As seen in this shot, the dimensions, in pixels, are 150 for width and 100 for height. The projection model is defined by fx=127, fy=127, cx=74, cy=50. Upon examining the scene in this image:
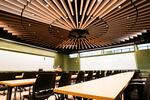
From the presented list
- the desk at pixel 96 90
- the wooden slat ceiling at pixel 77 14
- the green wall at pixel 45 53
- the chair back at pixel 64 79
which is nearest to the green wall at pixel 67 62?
the green wall at pixel 45 53

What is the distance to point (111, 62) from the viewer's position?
11.4m

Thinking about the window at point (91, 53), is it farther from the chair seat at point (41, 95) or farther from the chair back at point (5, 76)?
the chair seat at point (41, 95)

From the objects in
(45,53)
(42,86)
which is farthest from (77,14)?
(45,53)

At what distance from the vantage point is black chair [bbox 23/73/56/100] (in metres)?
2.27

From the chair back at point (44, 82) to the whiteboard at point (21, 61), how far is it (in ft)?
23.1

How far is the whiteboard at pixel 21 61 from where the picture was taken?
855cm

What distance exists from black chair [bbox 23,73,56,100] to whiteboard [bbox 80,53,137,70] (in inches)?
359

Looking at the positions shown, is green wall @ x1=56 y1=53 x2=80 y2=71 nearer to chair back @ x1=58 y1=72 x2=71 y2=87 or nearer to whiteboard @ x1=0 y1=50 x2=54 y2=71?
whiteboard @ x1=0 y1=50 x2=54 y2=71

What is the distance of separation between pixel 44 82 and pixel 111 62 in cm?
973

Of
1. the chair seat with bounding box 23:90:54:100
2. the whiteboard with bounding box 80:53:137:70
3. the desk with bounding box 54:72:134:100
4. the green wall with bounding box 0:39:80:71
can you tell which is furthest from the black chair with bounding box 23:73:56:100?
the whiteboard with bounding box 80:53:137:70

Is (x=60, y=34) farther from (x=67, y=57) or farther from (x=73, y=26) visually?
(x=67, y=57)

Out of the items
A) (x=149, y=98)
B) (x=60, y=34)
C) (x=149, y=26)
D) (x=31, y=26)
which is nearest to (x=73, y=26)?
(x=60, y=34)

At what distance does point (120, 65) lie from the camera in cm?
1091

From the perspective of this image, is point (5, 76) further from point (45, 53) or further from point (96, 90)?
point (45, 53)
